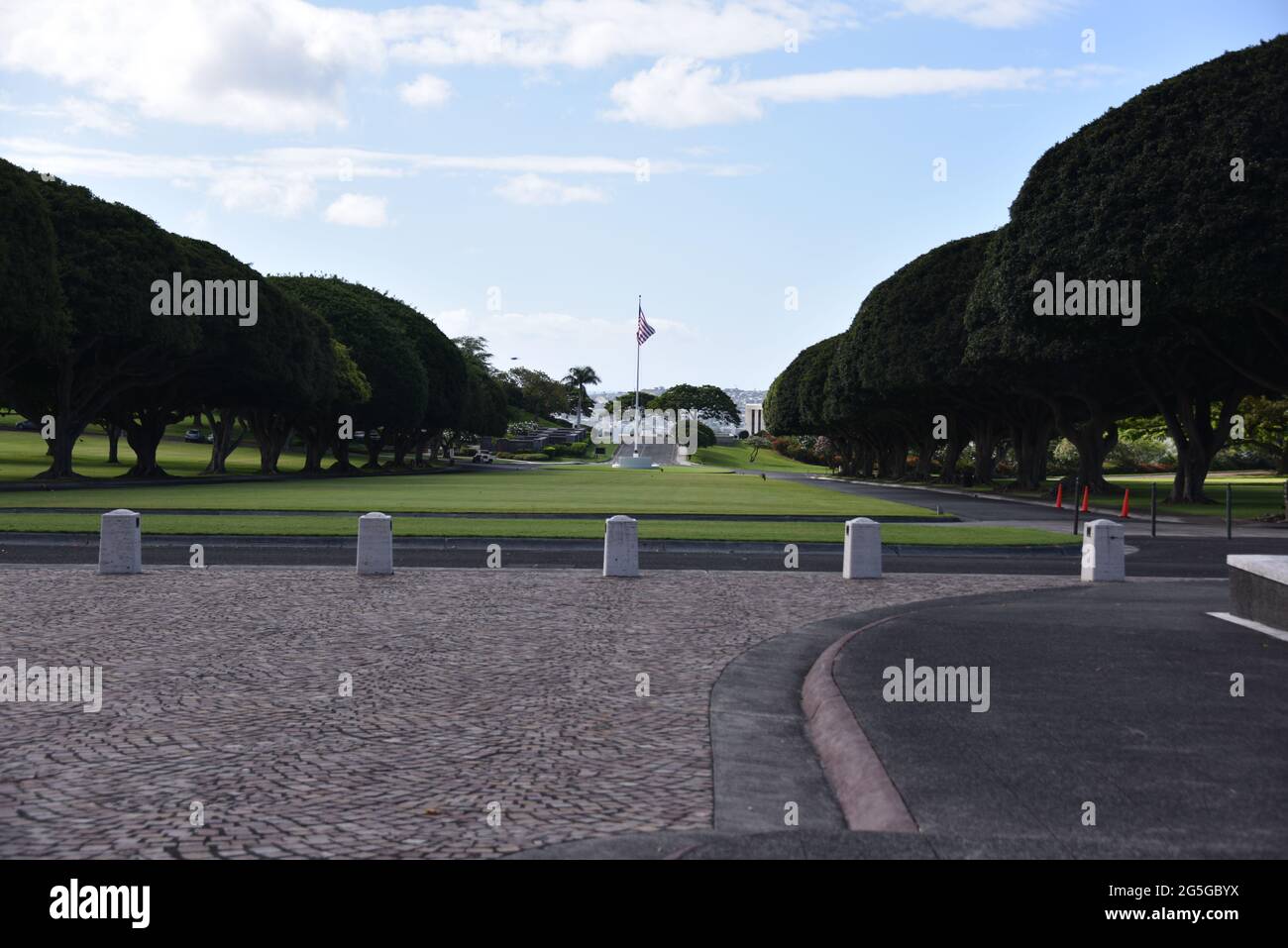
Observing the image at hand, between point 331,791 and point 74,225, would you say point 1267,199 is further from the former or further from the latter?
point 74,225

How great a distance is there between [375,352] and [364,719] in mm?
70964

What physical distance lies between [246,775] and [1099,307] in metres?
32.0

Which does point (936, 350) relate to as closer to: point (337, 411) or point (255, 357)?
point (255, 357)

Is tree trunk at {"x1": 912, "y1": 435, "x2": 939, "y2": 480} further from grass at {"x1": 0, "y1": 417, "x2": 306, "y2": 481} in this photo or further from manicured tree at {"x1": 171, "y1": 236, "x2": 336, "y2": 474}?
grass at {"x1": 0, "y1": 417, "x2": 306, "y2": 481}

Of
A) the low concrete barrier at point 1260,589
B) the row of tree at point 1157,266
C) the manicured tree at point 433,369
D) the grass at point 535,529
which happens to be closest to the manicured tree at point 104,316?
the grass at point 535,529

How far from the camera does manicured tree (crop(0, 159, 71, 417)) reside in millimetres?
38000

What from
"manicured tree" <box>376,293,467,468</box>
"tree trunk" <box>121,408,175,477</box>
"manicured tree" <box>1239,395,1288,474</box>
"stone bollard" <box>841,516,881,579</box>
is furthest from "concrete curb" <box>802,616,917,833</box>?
"manicured tree" <box>376,293,467,468</box>

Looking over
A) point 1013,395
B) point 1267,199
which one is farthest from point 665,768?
point 1013,395

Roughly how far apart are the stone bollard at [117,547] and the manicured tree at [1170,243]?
26.2 meters

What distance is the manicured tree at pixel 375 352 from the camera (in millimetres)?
75625

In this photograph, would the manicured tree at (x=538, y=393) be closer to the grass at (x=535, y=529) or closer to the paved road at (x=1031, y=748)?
the grass at (x=535, y=529)

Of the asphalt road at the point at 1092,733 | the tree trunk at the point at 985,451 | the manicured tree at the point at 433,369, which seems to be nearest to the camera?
the asphalt road at the point at 1092,733

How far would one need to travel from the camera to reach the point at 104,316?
43250 millimetres
